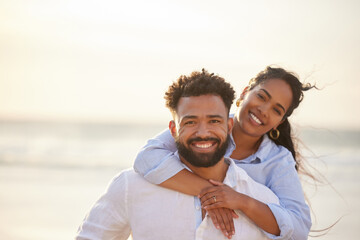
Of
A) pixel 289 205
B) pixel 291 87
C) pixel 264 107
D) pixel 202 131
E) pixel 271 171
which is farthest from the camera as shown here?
pixel 291 87

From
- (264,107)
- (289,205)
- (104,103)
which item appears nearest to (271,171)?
(289,205)

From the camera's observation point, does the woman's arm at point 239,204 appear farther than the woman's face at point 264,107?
No

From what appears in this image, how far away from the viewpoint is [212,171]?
142 inches

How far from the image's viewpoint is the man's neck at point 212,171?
359cm

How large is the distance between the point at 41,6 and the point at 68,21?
1384mm

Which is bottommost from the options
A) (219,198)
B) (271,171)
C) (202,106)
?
(219,198)

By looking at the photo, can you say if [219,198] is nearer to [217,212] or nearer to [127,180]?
[217,212]

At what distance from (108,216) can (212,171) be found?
0.63 metres

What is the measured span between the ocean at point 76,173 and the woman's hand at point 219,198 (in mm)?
1579

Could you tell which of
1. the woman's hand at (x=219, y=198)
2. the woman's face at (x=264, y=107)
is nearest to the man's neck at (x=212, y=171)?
the woman's hand at (x=219, y=198)

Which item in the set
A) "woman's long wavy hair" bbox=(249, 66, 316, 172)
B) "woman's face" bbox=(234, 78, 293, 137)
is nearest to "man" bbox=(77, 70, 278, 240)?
"woman's face" bbox=(234, 78, 293, 137)

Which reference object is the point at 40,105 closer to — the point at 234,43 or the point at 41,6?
the point at 41,6

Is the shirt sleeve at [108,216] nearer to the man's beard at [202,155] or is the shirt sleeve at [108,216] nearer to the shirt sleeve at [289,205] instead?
the man's beard at [202,155]

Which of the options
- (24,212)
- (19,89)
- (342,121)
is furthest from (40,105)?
(24,212)
